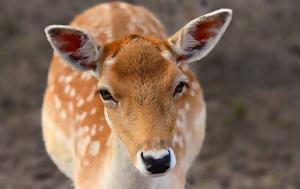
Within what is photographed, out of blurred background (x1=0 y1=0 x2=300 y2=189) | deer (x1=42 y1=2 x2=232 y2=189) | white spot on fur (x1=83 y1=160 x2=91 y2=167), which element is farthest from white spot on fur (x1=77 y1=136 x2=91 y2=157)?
blurred background (x1=0 y1=0 x2=300 y2=189)

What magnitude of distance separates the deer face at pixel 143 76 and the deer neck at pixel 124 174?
0.14 metres

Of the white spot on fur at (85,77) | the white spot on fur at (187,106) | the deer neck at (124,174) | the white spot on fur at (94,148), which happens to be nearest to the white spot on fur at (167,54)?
the deer neck at (124,174)

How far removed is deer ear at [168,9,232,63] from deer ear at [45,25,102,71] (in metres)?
0.37

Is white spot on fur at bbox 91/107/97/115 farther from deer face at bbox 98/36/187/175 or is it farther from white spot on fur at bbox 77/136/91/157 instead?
deer face at bbox 98/36/187/175

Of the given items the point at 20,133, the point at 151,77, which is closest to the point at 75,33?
the point at 151,77

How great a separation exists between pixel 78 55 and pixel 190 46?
532 mm

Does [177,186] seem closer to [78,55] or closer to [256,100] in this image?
[78,55]

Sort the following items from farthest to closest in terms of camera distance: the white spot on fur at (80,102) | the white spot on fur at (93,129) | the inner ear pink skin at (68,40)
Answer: the white spot on fur at (80,102) → the white spot on fur at (93,129) → the inner ear pink skin at (68,40)

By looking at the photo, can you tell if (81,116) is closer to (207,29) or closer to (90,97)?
(90,97)

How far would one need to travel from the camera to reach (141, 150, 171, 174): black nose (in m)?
3.16


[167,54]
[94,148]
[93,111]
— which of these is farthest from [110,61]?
[93,111]

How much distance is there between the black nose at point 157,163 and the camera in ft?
10.4

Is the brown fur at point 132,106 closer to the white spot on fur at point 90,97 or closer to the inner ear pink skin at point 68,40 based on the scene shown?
the white spot on fur at point 90,97

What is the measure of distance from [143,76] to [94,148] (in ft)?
3.30
